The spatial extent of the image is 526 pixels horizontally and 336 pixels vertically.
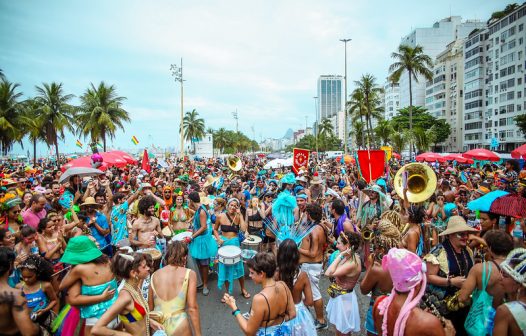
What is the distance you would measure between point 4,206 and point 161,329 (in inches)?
164

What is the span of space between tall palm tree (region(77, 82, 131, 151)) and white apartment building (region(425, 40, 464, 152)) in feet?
221

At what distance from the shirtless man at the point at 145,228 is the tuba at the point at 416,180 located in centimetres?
518

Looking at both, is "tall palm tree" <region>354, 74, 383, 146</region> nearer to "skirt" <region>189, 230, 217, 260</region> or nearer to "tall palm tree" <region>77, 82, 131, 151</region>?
"tall palm tree" <region>77, 82, 131, 151</region>

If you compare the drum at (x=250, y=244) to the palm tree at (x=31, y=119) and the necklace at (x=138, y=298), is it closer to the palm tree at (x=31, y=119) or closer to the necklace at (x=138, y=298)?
the necklace at (x=138, y=298)

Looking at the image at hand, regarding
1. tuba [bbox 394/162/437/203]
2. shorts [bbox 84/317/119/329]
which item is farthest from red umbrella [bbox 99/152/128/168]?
tuba [bbox 394/162/437/203]

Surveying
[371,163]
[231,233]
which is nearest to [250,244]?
[231,233]

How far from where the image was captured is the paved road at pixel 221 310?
4574 millimetres

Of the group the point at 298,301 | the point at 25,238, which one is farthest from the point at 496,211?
the point at 25,238

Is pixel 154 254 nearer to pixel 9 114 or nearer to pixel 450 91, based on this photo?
pixel 9 114

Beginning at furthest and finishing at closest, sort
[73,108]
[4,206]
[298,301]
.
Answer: [73,108]
[4,206]
[298,301]

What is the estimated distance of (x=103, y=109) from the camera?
3180 cm

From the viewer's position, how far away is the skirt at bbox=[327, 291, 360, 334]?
3.70 metres

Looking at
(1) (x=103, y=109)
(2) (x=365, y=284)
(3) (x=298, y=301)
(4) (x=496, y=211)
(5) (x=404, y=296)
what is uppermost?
(1) (x=103, y=109)

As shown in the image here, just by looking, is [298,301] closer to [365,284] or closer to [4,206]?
[365,284]
